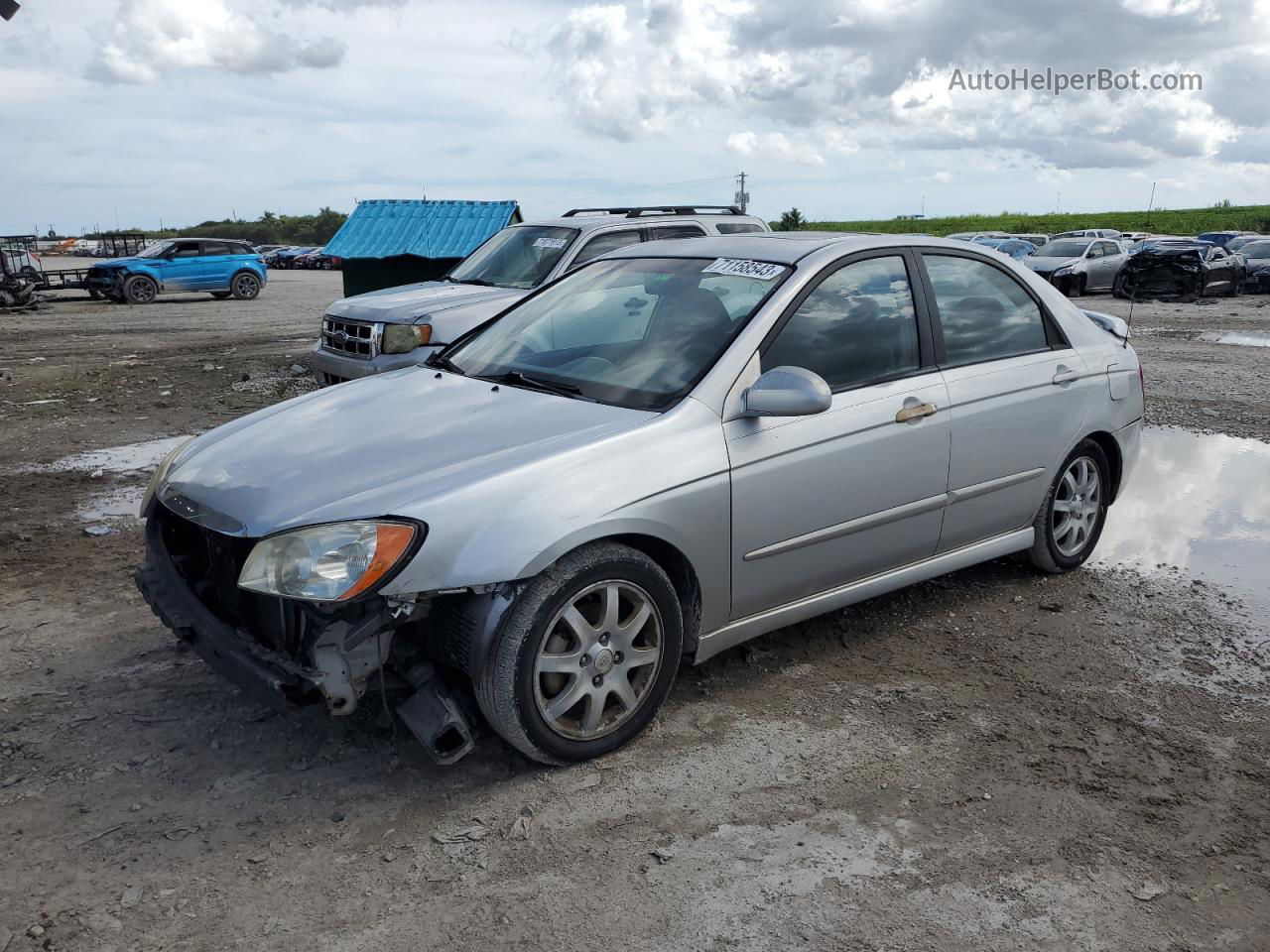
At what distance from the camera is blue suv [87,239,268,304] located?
81.3 feet

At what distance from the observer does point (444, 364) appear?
4605 mm

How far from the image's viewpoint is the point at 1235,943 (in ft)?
8.78

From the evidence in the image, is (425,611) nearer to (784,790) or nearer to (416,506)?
(416,506)

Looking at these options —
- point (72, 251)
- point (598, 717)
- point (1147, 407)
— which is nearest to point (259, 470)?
point (598, 717)

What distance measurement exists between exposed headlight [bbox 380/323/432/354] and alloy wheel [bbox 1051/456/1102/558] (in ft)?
16.6

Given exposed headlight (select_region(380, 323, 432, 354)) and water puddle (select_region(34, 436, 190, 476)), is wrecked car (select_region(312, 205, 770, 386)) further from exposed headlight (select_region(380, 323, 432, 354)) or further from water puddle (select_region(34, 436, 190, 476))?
water puddle (select_region(34, 436, 190, 476))

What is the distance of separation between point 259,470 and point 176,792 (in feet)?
3.36

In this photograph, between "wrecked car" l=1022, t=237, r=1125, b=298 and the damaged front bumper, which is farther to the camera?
"wrecked car" l=1022, t=237, r=1125, b=298

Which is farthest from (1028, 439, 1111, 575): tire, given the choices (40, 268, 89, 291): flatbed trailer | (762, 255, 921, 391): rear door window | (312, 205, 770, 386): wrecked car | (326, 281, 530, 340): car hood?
(40, 268, 89, 291): flatbed trailer

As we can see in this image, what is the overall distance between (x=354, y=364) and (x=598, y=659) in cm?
591

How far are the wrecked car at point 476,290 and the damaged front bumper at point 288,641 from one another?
464 cm

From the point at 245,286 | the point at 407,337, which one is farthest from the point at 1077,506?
the point at 245,286

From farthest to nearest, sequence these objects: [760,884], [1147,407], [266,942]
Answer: [1147,407], [760,884], [266,942]

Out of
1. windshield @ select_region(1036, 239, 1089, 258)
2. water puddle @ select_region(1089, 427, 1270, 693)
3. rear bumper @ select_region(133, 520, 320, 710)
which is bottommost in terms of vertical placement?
water puddle @ select_region(1089, 427, 1270, 693)
